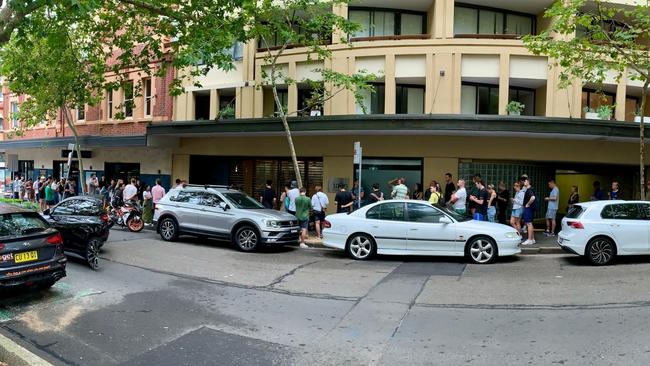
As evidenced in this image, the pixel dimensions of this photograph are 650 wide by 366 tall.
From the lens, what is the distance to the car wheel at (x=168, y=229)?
1434 cm

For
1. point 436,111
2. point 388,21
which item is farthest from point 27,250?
point 388,21

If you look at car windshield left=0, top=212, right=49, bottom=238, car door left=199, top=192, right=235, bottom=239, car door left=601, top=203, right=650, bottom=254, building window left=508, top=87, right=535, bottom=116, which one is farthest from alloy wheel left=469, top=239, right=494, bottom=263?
building window left=508, top=87, right=535, bottom=116

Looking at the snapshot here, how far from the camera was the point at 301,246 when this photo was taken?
14234 mm

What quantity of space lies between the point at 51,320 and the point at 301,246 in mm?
7974

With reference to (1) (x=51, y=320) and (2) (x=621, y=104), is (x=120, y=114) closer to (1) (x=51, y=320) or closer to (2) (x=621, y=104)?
(1) (x=51, y=320)

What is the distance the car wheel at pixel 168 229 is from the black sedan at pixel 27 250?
6.26 m

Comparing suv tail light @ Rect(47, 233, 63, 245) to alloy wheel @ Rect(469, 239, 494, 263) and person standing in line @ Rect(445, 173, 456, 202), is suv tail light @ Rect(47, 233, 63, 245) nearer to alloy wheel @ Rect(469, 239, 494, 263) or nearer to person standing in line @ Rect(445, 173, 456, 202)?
alloy wheel @ Rect(469, 239, 494, 263)

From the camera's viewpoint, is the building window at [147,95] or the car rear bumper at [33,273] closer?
the car rear bumper at [33,273]

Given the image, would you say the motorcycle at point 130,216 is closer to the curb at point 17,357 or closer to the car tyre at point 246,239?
the car tyre at point 246,239

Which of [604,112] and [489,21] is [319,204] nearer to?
[489,21]

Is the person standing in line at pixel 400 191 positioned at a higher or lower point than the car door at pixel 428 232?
higher

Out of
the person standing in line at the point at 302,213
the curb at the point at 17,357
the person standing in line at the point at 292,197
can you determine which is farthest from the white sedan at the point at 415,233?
the curb at the point at 17,357

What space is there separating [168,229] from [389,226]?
6.52m

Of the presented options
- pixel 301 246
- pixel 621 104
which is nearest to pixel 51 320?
pixel 301 246
